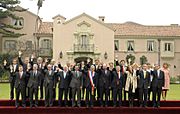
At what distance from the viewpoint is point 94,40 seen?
4884 centimetres

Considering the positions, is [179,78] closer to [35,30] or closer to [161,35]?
[161,35]

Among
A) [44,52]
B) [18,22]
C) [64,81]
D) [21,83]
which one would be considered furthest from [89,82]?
[18,22]

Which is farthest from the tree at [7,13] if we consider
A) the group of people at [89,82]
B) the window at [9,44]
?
the group of people at [89,82]

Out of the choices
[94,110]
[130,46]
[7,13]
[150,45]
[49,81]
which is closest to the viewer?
[94,110]

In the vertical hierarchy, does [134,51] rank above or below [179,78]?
above

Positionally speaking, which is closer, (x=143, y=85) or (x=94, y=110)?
(x=94, y=110)

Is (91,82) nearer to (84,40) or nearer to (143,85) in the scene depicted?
(143,85)

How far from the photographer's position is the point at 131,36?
173ft

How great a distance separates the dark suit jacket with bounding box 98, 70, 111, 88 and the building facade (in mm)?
32509

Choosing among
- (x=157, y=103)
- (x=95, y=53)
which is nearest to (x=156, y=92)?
(x=157, y=103)

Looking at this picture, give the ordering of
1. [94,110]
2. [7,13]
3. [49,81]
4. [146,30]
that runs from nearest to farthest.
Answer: [94,110], [49,81], [7,13], [146,30]

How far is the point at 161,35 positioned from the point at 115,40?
19.3 feet

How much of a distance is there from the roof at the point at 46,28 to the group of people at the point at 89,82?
36897 mm

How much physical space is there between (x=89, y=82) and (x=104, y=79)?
55cm
